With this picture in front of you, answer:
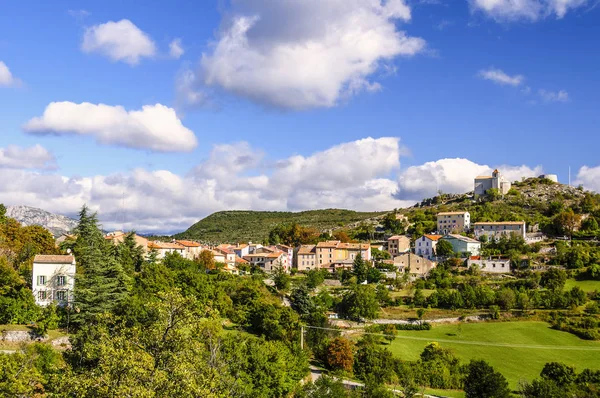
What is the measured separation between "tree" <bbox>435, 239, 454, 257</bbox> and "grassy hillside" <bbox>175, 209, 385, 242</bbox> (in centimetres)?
5487

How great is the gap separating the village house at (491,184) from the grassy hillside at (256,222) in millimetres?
30296

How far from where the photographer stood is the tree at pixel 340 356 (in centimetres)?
3953

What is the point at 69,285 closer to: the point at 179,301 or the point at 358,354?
the point at 358,354

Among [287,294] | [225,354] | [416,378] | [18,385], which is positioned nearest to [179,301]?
[18,385]

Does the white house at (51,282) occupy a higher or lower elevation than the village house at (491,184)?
lower

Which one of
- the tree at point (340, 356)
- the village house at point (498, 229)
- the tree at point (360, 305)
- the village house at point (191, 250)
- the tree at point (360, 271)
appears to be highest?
the village house at point (498, 229)

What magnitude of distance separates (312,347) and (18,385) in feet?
91.6

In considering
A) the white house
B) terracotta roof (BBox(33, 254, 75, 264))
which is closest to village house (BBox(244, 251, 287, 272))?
terracotta roof (BBox(33, 254, 75, 264))

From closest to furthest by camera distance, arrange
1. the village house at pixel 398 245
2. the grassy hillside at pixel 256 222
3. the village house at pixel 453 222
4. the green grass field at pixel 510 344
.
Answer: the green grass field at pixel 510 344 → the village house at pixel 398 245 → the village house at pixel 453 222 → the grassy hillside at pixel 256 222

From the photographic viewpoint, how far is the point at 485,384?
1312 inches

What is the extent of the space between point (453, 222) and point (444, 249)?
2025 cm

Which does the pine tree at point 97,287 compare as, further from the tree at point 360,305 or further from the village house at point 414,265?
the village house at point 414,265

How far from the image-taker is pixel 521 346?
4919 cm

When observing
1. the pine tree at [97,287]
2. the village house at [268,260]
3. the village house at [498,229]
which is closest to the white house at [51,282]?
the pine tree at [97,287]
